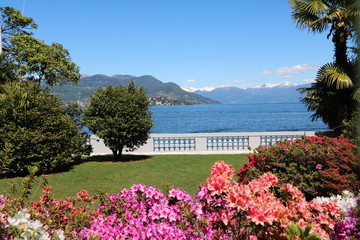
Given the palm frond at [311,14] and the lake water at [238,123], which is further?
the lake water at [238,123]

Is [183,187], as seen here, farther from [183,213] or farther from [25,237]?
[25,237]

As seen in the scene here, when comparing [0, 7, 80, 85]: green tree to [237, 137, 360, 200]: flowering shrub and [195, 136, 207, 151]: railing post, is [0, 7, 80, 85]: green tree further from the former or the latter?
[237, 137, 360, 200]: flowering shrub

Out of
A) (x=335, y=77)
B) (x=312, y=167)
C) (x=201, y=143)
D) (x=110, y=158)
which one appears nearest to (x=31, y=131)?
(x=110, y=158)

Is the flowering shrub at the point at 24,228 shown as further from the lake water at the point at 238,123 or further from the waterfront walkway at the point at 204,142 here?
the lake water at the point at 238,123

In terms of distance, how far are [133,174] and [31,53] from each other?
592 inches

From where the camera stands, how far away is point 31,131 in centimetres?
941

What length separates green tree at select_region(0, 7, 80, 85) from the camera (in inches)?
794

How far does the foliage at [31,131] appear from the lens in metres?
9.15

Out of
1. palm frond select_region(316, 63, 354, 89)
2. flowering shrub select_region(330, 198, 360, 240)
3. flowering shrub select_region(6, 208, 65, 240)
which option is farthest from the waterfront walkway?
flowering shrub select_region(6, 208, 65, 240)

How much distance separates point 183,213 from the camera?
2.89m

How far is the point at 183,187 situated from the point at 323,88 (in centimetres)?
893

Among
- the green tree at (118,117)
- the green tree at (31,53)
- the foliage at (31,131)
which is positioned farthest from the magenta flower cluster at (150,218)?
the green tree at (31,53)

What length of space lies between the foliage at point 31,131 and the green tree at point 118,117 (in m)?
1.59

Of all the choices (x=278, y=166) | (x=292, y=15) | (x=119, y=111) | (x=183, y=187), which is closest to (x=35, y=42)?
(x=119, y=111)
